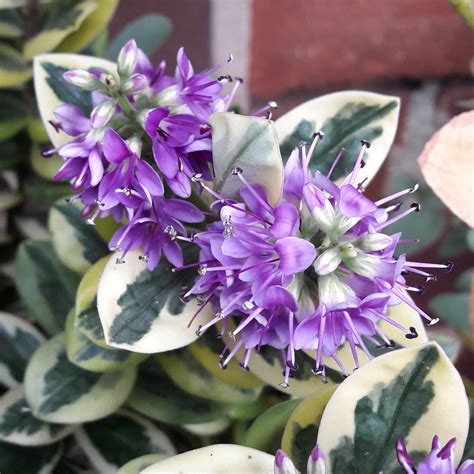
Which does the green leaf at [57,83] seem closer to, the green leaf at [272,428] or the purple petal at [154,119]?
the purple petal at [154,119]

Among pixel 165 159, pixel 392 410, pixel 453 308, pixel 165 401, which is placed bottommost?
pixel 453 308

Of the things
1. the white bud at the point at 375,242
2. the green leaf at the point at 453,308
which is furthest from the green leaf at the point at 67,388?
the green leaf at the point at 453,308

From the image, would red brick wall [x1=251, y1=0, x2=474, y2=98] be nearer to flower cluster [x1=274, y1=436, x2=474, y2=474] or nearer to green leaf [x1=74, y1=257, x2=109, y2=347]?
green leaf [x1=74, y1=257, x2=109, y2=347]

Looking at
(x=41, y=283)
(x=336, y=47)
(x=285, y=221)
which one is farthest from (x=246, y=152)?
(x=336, y=47)

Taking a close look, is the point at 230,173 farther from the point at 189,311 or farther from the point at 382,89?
the point at 382,89

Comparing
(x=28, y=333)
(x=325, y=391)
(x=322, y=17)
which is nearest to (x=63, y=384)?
(x=28, y=333)

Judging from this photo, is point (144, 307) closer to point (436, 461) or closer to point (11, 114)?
point (436, 461)
